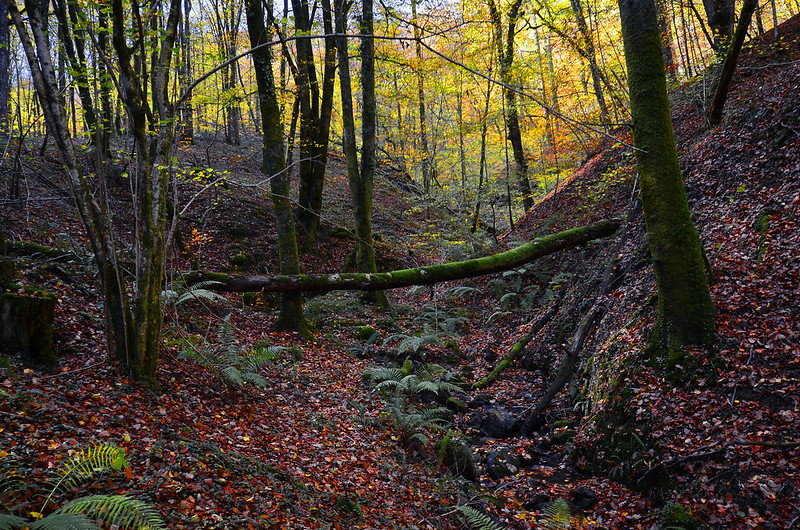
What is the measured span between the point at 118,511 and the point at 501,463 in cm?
492

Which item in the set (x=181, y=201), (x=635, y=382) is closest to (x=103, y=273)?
(x=635, y=382)

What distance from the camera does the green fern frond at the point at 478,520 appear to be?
14.7ft

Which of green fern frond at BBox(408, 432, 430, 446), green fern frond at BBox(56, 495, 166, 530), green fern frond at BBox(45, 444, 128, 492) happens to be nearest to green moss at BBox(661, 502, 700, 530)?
green fern frond at BBox(408, 432, 430, 446)

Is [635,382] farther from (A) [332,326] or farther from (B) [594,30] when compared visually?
(B) [594,30]

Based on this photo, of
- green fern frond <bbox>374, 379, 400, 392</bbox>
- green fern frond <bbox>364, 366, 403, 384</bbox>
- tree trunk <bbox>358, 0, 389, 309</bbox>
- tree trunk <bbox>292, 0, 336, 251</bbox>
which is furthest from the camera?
tree trunk <bbox>292, 0, 336, 251</bbox>

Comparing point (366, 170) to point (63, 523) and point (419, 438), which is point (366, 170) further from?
point (63, 523)

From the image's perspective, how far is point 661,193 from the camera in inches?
243

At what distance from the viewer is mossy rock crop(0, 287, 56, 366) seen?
4.68 m

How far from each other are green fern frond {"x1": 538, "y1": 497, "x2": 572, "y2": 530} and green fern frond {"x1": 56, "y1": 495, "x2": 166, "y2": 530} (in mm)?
3720

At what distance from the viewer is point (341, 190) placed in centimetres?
2341

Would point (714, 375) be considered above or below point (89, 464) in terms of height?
below

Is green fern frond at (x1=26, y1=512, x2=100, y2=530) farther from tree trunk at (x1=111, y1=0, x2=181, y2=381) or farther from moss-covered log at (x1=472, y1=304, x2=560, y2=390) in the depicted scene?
moss-covered log at (x1=472, y1=304, x2=560, y2=390)

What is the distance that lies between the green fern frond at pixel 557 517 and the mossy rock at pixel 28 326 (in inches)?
218

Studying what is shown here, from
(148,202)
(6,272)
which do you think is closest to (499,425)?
(148,202)
